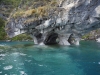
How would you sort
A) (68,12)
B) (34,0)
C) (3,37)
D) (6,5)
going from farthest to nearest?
(6,5) → (3,37) → (34,0) → (68,12)

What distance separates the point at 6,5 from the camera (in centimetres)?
10862

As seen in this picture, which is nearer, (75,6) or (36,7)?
(75,6)

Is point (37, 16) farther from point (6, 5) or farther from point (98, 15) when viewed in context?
point (6, 5)

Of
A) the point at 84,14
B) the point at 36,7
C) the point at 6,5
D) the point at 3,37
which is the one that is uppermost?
the point at 6,5

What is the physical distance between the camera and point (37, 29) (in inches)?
1950

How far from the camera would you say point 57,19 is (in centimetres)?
4434

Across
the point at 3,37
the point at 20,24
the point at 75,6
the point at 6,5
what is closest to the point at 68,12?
the point at 75,6

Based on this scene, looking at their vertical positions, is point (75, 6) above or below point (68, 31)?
above

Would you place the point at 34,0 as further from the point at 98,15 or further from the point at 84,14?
the point at 98,15

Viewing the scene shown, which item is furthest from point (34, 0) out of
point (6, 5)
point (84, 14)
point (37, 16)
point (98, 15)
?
point (6, 5)

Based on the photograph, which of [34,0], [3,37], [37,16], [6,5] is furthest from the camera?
[6,5]

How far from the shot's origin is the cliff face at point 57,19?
131 ft

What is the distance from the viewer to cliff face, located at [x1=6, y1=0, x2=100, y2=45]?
39.9m

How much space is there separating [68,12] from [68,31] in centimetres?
855
